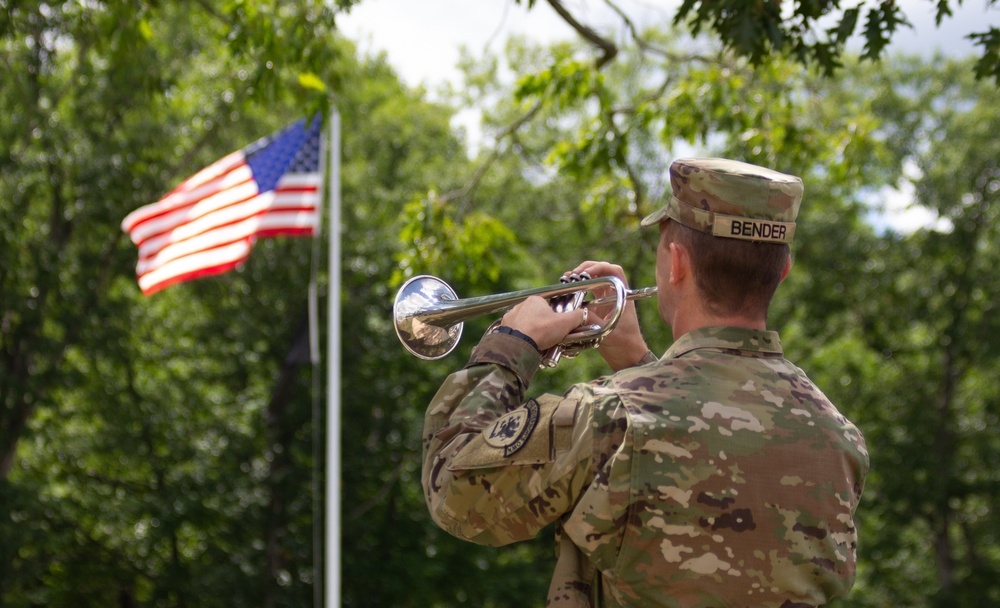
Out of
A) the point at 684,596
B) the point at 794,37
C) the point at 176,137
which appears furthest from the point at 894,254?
the point at 684,596

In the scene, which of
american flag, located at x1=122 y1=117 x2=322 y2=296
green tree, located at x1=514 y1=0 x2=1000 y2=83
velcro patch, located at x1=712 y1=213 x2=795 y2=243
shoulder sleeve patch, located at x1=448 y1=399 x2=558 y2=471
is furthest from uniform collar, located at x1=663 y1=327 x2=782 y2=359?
american flag, located at x1=122 y1=117 x2=322 y2=296

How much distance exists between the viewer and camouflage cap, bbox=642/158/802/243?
1939 mm

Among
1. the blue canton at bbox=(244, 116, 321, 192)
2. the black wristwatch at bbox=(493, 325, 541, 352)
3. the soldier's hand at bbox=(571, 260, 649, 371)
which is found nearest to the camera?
the black wristwatch at bbox=(493, 325, 541, 352)

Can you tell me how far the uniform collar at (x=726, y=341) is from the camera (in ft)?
6.45

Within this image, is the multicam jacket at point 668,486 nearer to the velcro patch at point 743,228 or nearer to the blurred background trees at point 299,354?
the velcro patch at point 743,228

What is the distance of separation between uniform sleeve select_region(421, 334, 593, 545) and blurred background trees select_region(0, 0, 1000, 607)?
975 centimetres

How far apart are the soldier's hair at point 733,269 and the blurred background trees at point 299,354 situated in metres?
9.86

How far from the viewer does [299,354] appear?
37.7 ft

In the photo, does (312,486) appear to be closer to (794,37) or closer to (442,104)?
(442,104)

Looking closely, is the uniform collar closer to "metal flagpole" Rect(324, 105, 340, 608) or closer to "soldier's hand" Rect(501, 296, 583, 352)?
"soldier's hand" Rect(501, 296, 583, 352)

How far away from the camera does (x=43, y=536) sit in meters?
14.2

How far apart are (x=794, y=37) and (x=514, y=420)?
3333 mm

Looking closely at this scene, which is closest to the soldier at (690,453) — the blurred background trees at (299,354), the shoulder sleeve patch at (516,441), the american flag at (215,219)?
the shoulder sleeve patch at (516,441)

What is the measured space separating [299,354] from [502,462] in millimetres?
9901
